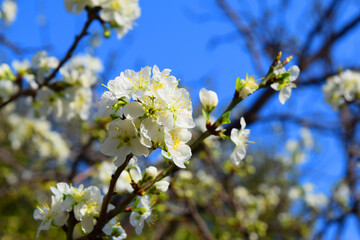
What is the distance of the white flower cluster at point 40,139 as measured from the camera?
4367 mm

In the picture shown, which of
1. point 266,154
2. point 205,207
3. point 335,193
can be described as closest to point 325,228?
point 335,193

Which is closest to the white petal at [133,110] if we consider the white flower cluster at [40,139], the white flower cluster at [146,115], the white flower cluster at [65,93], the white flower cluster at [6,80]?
the white flower cluster at [146,115]

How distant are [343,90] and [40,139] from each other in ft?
12.9

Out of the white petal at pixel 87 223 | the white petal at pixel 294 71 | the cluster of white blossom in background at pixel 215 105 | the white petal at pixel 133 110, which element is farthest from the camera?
the white petal at pixel 294 71

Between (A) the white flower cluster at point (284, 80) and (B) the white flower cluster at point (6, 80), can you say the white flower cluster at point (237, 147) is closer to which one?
(A) the white flower cluster at point (284, 80)

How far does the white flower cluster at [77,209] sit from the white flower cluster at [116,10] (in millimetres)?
1110

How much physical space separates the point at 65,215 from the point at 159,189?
310 millimetres

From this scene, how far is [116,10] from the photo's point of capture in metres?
1.83

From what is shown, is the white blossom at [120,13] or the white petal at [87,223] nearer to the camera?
the white petal at [87,223]

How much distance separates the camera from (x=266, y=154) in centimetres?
974

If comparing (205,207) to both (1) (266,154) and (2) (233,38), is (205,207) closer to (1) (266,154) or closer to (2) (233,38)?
(2) (233,38)

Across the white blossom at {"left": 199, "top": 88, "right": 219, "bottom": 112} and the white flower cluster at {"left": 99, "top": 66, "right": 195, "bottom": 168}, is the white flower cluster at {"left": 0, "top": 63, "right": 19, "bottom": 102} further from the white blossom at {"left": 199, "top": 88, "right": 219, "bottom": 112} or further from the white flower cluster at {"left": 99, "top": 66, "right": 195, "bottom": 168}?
the white blossom at {"left": 199, "top": 88, "right": 219, "bottom": 112}

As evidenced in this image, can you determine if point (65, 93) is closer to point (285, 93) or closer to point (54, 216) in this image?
point (54, 216)

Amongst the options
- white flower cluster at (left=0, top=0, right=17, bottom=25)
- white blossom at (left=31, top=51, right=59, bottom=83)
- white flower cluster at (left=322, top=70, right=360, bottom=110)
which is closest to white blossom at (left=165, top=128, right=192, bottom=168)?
white blossom at (left=31, top=51, right=59, bottom=83)
